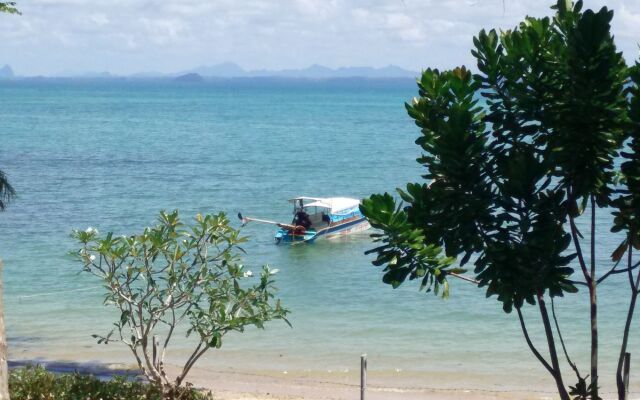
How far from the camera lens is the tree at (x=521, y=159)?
7.38 meters

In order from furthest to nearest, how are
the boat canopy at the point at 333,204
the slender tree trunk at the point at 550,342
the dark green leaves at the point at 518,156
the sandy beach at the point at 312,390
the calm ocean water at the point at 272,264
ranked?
1. the boat canopy at the point at 333,204
2. the calm ocean water at the point at 272,264
3. the sandy beach at the point at 312,390
4. the slender tree trunk at the point at 550,342
5. the dark green leaves at the point at 518,156

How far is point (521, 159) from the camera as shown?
757cm

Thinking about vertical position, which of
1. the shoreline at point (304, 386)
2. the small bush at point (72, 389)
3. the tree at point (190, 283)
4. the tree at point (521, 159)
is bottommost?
the shoreline at point (304, 386)

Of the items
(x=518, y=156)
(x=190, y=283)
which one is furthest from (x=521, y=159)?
(x=190, y=283)

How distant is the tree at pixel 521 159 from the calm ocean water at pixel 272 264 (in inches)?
432

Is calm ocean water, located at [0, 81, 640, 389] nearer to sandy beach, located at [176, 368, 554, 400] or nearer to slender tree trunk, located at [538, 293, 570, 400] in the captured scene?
sandy beach, located at [176, 368, 554, 400]

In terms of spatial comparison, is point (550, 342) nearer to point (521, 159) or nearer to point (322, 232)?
point (521, 159)

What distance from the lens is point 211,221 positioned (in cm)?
1031

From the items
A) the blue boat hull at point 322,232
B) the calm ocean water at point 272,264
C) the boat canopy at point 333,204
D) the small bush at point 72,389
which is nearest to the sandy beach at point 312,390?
the calm ocean water at point 272,264

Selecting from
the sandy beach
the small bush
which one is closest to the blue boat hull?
the sandy beach

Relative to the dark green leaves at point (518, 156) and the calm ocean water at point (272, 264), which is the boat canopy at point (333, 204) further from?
the dark green leaves at point (518, 156)

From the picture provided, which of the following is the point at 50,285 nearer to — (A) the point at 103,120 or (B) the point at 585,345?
(B) the point at 585,345

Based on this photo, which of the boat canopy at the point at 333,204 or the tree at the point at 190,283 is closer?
the tree at the point at 190,283

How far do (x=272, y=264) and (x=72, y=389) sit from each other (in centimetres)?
2175
